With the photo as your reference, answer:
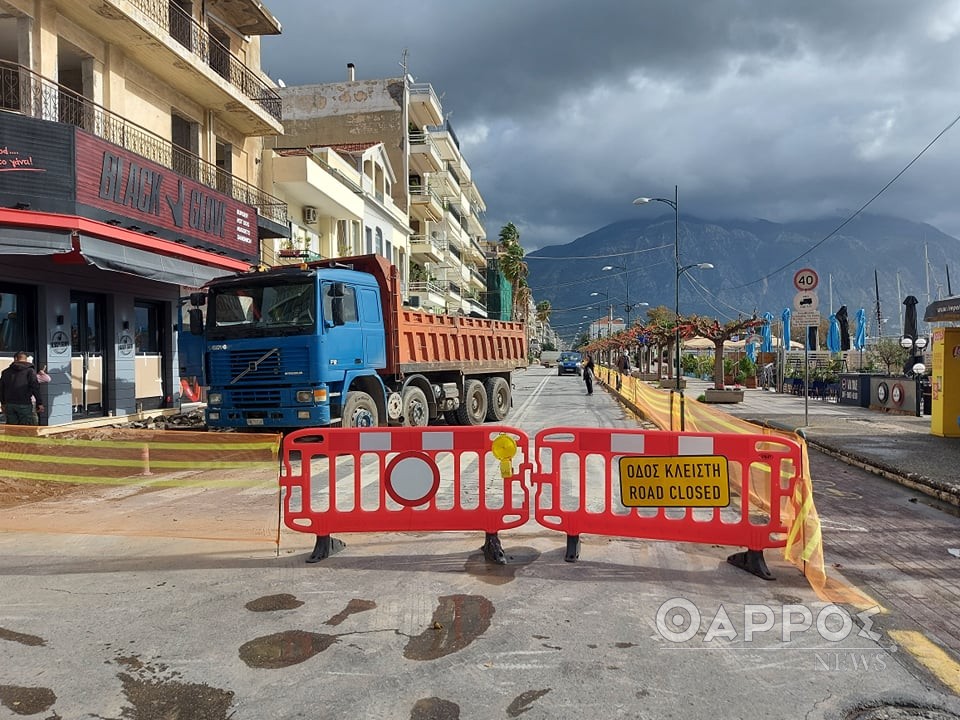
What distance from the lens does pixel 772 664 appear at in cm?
359

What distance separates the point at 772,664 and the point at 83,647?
3.86m

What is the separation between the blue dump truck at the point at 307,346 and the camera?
33.3 ft

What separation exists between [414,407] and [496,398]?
497 centimetres

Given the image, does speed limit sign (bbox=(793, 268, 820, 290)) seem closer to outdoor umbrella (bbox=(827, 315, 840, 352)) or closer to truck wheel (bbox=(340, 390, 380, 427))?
truck wheel (bbox=(340, 390, 380, 427))

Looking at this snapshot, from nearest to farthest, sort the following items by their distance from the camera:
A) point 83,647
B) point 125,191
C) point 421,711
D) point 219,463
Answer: point 421,711
point 83,647
point 219,463
point 125,191

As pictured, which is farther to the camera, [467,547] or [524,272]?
[524,272]

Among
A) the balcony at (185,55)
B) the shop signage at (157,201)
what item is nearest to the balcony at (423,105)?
the balcony at (185,55)

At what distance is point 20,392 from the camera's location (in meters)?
10.1

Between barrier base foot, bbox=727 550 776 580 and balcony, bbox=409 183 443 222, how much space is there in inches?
1666

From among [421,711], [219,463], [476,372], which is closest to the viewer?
[421,711]

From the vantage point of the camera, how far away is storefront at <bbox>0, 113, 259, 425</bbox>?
11625 mm

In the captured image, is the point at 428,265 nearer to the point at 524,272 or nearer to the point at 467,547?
the point at 524,272

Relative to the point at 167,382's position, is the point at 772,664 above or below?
below

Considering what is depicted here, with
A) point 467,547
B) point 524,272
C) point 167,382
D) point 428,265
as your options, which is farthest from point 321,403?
point 524,272
